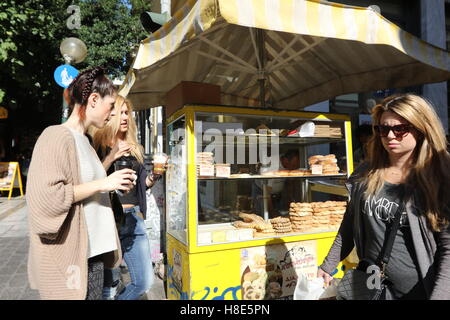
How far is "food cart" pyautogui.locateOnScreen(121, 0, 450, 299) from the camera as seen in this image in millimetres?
2088

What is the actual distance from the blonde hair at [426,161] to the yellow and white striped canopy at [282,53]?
30.1 inches

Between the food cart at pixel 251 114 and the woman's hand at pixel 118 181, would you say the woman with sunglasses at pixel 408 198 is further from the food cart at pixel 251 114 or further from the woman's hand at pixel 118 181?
the woman's hand at pixel 118 181

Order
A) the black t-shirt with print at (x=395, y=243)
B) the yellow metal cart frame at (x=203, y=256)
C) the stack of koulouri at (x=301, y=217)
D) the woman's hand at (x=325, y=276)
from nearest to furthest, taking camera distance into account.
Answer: the black t-shirt with print at (x=395, y=243) < the woman's hand at (x=325, y=276) < the yellow metal cart frame at (x=203, y=256) < the stack of koulouri at (x=301, y=217)

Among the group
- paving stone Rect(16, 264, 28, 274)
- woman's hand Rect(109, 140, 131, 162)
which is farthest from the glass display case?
paving stone Rect(16, 264, 28, 274)

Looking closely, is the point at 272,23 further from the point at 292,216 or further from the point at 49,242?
the point at 292,216

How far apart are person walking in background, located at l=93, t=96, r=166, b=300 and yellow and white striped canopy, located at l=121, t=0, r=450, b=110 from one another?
489 millimetres

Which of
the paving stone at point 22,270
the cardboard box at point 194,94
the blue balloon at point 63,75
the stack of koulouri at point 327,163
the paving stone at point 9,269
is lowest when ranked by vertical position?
the paving stone at point 22,270

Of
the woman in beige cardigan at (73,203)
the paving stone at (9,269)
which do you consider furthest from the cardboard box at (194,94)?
the paving stone at (9,269)

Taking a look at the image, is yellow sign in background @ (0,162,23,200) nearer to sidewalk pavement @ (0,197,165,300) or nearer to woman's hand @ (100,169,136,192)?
sidewalk pavement @ (0,197,165,300)

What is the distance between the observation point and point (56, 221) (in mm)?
1355

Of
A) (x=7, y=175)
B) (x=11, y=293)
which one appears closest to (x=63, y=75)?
(x=11, y=293)

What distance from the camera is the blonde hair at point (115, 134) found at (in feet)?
7.65

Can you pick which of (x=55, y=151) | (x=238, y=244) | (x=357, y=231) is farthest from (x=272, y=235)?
(x=55, y=151)

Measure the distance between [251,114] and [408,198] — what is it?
5.98ft
